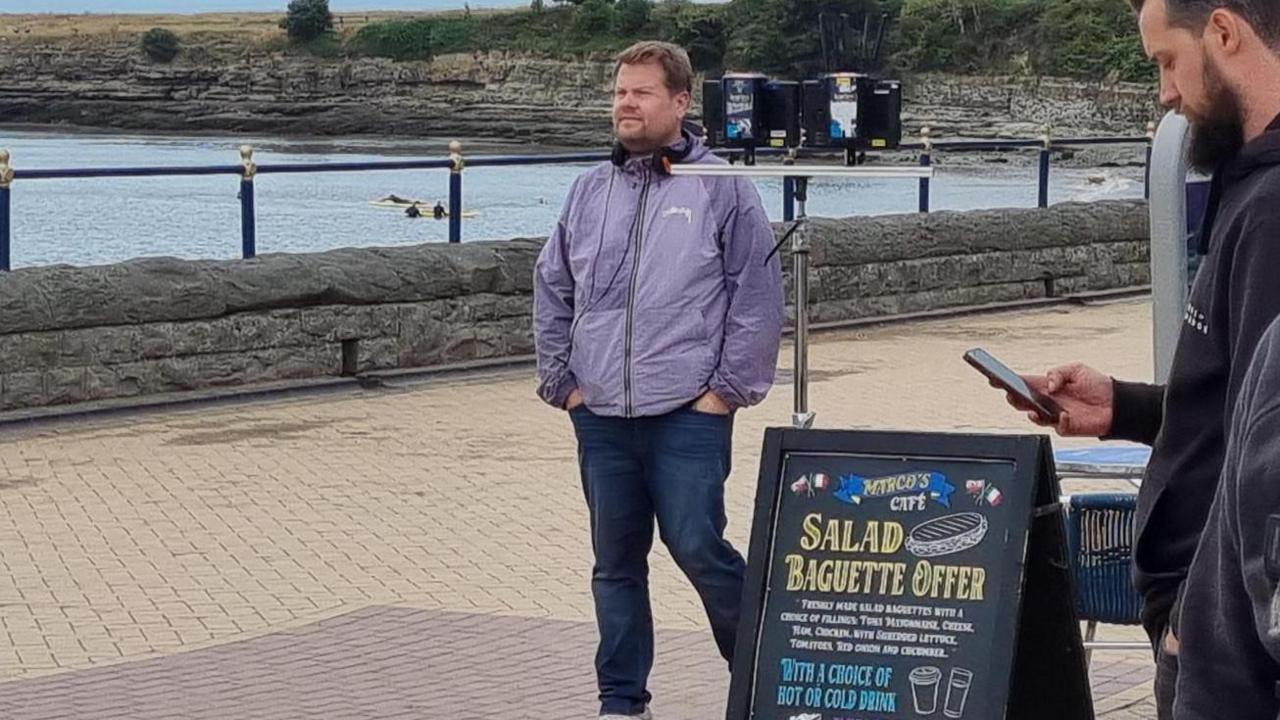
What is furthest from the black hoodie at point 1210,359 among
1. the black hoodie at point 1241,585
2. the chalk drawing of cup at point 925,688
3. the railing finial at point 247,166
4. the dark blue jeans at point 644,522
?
the railing finial at point 247,166

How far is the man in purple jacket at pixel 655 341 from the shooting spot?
5531 millimetres

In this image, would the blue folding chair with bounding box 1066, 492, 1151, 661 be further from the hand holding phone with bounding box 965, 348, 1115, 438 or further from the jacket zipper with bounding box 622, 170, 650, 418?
the hand holding phone with bounding box 965, 348, 1115, 438

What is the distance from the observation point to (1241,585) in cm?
216

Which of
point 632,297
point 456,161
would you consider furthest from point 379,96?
point 632,297

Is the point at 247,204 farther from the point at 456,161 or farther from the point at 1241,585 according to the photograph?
the point at 1241,585

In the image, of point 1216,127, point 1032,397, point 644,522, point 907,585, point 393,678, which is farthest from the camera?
point 393,678

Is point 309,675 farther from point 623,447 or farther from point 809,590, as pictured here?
point 809,590

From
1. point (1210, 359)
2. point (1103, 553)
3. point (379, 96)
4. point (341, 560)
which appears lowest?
point (379, 96)

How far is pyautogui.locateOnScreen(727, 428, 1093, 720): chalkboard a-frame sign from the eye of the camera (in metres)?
4.63

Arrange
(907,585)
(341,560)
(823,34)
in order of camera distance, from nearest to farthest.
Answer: (907,585), (341,560), (823,34)

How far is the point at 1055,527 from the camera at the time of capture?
4660 mm

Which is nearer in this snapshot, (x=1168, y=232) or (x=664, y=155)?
(x=664, y=155)

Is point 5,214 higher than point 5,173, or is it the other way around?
point 5,173

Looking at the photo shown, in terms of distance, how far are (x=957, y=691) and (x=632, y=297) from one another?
4.57ft
